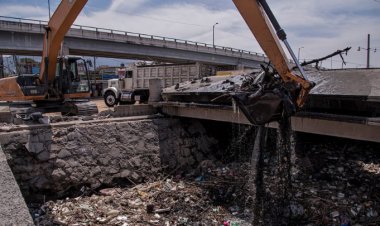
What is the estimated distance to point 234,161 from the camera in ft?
28.8

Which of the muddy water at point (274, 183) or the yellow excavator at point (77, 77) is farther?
the muddy water at point (274, 183)

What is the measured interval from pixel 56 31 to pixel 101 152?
352 cm

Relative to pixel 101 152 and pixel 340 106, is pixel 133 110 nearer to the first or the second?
pixel 101 152

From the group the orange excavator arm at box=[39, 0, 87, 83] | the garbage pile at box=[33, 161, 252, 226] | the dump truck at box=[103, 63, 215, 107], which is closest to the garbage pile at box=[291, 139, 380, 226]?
the garbage pile at box=[33, 161, 252, 226]

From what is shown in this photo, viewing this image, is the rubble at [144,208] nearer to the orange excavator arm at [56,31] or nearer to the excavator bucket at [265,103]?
the excavator bucket at [265,103]

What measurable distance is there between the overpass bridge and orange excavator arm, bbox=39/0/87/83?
33.7ft

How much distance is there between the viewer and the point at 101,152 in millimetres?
7801

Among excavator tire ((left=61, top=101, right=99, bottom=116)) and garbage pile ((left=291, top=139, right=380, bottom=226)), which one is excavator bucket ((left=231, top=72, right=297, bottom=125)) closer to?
garbage pile ((left=291, top=139, right=380, bottom=226))

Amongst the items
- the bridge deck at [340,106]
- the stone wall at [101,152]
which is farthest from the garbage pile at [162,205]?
the bridge deck at [340,106]

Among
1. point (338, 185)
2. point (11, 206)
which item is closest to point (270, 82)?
point (338, 185)

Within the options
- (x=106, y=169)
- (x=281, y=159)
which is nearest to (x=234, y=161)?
(x=281, y=159)

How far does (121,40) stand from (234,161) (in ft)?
72.8

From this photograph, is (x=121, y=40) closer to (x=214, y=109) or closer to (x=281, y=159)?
(x=214, y=109)

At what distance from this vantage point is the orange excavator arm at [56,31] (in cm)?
809
